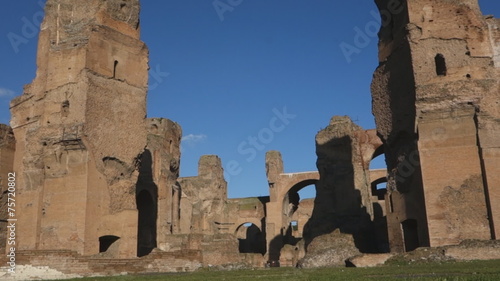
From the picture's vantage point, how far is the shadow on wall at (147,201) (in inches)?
877

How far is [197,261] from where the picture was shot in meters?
14.9

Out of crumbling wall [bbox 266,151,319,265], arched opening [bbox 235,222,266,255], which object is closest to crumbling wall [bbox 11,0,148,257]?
crumbling wall [bbox 266,151,319,265]

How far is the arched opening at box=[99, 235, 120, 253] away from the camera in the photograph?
1575 centimetres

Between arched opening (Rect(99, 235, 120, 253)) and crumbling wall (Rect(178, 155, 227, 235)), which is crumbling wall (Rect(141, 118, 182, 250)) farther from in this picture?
crumbling wall (Rect(178, 155, 227, 235))

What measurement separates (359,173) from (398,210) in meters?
10.7

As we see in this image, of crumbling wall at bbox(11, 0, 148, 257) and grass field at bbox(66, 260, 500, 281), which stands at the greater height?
crumbling wall at bbox(11, 0, 148, 257)

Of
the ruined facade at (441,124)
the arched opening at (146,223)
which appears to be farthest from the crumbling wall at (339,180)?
the ruined facade at (441,124)

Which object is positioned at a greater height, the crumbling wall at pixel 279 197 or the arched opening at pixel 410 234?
the crumbling wall at pixel 279 197

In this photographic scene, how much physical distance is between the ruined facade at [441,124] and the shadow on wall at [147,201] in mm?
10916

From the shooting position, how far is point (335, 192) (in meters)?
26.0

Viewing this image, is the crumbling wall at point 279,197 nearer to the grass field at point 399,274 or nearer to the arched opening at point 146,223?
the arched opening at point 146,223

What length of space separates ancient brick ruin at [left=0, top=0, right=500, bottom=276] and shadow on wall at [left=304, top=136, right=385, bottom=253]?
6984mm

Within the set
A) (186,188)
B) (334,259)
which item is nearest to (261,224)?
(186,188)

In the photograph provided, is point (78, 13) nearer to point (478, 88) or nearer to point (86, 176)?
point (86, 176)
